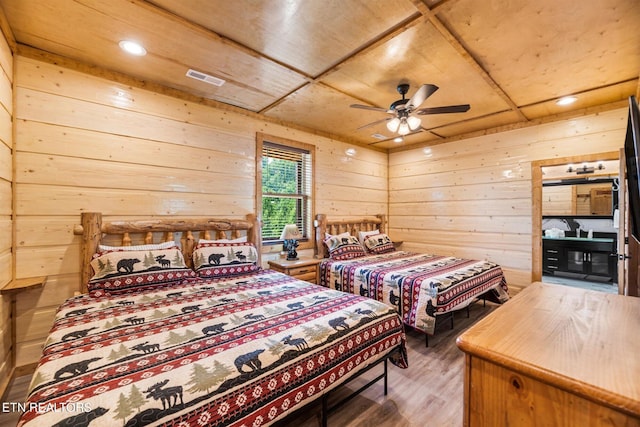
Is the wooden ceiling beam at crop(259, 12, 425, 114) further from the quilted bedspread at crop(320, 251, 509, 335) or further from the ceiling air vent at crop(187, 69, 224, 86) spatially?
the quilted bedspread at crop(320, 251, 509, 335)

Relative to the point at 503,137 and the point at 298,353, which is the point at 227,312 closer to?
the point at 298,353

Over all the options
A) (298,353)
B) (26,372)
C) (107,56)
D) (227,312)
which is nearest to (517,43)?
(298,353)

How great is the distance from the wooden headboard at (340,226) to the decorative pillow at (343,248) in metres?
0.22

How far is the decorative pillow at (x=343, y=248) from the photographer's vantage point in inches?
157

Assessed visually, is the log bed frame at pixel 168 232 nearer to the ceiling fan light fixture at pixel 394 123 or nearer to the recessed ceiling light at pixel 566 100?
the ceiling fan light fixture at pixel 394 123

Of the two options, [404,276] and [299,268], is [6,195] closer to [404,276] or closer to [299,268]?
[299,268]

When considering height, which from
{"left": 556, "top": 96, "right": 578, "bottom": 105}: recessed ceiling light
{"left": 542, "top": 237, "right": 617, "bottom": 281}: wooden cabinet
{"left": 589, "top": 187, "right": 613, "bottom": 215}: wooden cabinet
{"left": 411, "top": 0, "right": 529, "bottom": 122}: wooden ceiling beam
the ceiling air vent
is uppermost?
the ceiling air vent

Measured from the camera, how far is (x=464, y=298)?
293 cm

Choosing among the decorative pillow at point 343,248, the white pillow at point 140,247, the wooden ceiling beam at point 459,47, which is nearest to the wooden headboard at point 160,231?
the white pillow at point 140,247

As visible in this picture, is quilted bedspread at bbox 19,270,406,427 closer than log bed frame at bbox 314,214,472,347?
Yes

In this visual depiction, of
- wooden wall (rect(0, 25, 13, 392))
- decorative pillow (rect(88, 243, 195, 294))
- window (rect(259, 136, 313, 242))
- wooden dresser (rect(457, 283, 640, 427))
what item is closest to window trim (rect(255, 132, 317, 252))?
window (rect(259, 136, 313, 242))

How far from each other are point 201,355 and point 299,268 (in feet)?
7.45

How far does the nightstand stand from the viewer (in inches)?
136

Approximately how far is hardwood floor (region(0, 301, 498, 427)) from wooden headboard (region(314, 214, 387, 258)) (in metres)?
2.03
